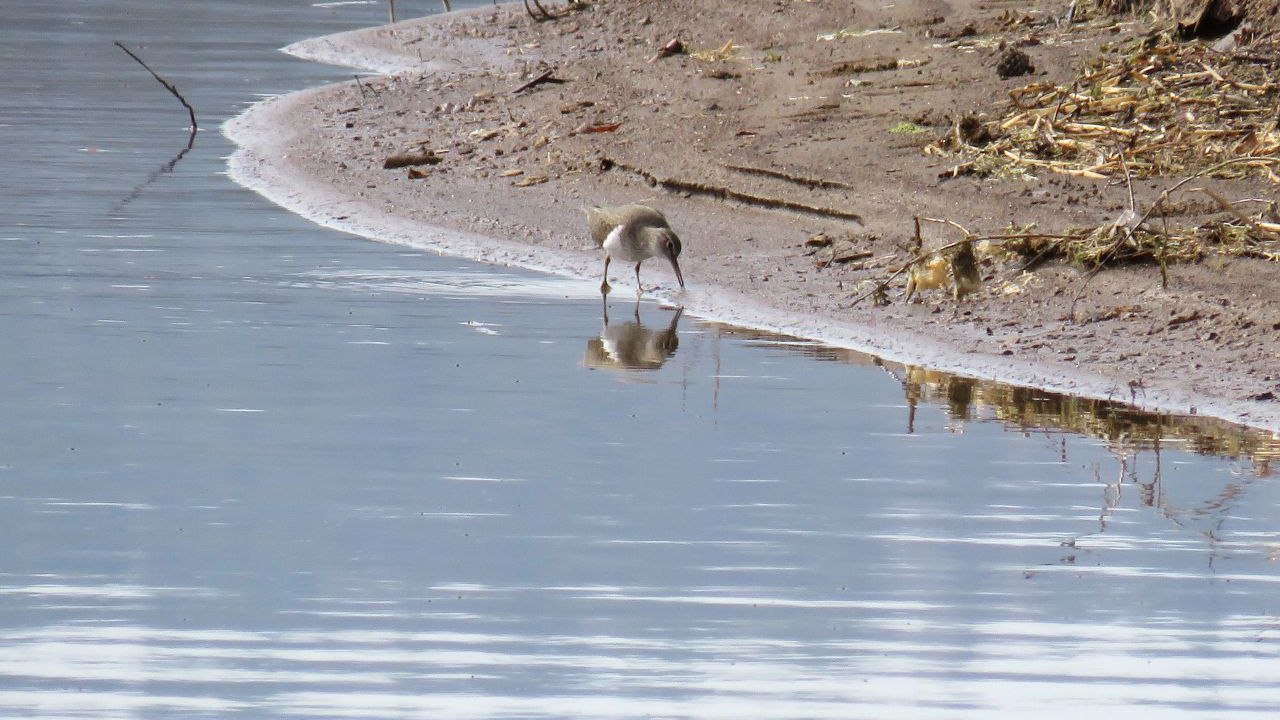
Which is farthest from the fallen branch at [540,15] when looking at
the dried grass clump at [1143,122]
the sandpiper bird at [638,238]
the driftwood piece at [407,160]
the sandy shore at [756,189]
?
the sandpiper bird at [638,238]

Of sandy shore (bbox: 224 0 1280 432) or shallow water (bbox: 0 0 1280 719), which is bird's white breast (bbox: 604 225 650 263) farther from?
sandy shore (bbox: 224 0 1280 432)

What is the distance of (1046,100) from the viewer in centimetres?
1480

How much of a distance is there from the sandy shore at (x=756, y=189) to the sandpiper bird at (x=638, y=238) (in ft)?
1.03

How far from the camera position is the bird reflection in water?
987cm

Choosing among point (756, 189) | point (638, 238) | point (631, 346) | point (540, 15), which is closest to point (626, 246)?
point (638, 238)

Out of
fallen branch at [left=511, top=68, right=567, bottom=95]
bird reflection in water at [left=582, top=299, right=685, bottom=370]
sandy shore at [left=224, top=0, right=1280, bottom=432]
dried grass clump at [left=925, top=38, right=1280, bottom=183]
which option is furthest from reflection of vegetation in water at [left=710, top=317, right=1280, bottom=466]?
fallen branch at [left=511, top=68, right=567, bottom=95]

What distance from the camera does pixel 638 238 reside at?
37.9ft

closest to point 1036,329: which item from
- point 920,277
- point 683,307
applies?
point 920,277

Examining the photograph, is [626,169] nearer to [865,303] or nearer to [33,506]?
[865,303]

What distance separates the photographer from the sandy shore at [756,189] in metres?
9.92

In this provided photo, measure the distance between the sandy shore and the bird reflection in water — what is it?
1.85ft

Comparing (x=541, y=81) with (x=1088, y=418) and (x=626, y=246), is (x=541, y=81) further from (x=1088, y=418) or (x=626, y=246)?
(x=1088, y=418)

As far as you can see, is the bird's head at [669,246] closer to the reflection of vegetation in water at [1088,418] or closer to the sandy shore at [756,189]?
the sandy shore at [756,189]

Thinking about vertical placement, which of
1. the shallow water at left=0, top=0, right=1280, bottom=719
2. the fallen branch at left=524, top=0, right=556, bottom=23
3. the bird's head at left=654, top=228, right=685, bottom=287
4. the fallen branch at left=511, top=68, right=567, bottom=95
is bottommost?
the fallen branch at left=524, top=0, right=556, bottom=23
